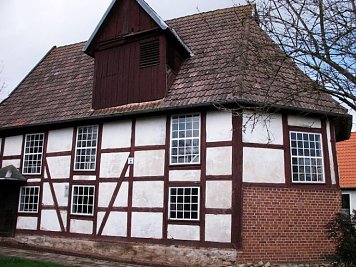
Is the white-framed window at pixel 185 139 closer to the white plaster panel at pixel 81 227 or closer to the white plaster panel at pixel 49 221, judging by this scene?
the white plaster panel at pixel 81 227

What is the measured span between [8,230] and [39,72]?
7.64 metres

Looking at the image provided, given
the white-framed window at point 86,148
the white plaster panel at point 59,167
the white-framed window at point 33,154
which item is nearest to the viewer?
the white-framed window at point 86,148

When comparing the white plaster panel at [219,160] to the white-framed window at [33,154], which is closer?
the white plaster panel at [219,160]

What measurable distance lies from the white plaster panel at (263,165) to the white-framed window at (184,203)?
1619 mm

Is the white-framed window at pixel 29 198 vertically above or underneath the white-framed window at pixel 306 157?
underneath

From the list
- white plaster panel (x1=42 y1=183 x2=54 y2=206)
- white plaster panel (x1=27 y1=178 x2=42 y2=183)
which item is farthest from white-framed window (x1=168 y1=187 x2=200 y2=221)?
white plaster panel (x1=27 y1=178 x2=42 y2=183)

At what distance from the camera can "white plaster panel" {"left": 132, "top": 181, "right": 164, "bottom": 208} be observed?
12.9 meters

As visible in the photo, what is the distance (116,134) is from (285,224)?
625cm

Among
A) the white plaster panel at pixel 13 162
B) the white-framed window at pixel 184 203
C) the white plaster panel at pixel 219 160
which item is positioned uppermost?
the white plaster panel at pixel 13 162

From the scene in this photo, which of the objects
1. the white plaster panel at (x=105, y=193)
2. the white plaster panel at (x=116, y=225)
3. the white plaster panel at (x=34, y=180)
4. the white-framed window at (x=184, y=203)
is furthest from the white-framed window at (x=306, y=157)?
the white plaster panel at (x=34, y=180)

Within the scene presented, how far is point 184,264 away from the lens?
1191 cm

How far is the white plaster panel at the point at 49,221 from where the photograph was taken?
14812mm

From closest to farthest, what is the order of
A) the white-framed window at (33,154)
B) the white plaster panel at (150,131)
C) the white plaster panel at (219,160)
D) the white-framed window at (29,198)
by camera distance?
the white plaster panel at (219,160), the white plaster panel at (150,131), the white-framed window at (29,198), the white-framed window at (33,154)

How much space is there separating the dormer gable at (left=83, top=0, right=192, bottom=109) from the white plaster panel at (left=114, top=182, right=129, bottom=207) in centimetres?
284
